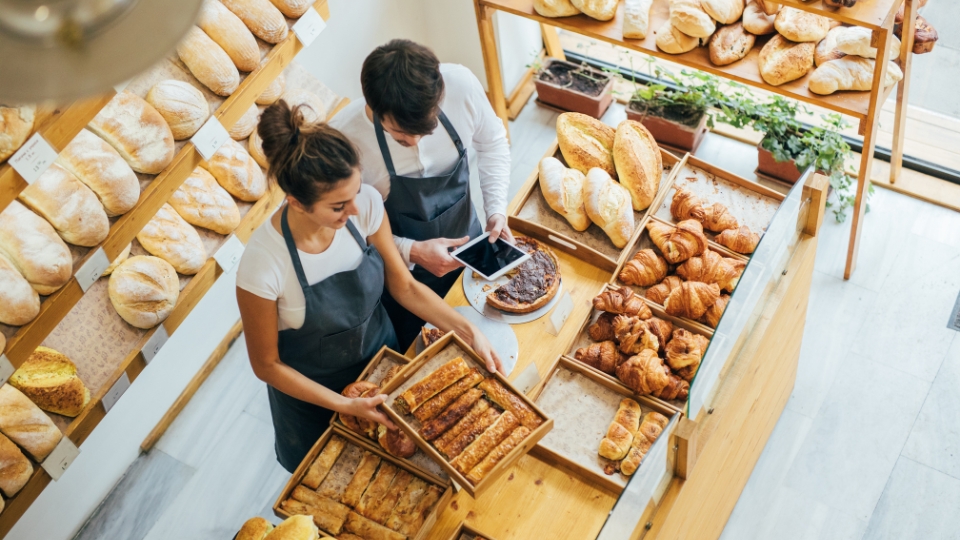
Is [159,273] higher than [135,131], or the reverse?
[135,131]

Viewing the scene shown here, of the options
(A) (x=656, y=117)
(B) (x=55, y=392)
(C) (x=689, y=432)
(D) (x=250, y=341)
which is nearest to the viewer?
(C) (x=689, y=432)

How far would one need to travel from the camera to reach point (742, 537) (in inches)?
119

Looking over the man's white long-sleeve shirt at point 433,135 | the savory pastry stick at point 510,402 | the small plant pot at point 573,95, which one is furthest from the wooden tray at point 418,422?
the small plant pot at point 573,95

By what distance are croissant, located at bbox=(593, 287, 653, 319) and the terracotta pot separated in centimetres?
193

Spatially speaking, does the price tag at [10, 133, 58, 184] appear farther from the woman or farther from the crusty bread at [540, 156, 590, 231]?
the crusty bread at [540, 156, 590, 231]

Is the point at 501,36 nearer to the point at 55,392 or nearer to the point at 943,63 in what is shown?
the point at 943,63

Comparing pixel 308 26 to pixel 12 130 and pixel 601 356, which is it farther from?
pixel 601 356

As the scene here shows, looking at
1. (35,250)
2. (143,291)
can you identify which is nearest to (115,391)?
(143,291)

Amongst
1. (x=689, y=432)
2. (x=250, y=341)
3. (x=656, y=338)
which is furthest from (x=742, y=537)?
(x=250, y=341)

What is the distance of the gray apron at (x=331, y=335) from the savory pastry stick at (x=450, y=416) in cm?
44

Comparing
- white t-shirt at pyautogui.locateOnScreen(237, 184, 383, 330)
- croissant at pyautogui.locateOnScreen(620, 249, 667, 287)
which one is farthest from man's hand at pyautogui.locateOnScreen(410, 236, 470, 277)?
croissant at pyautogui.locateOnScreen(620, 249, 667, 287)

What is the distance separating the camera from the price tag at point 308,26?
2771 millimetres

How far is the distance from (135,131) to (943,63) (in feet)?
13.3

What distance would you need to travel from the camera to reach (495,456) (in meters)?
1.90
